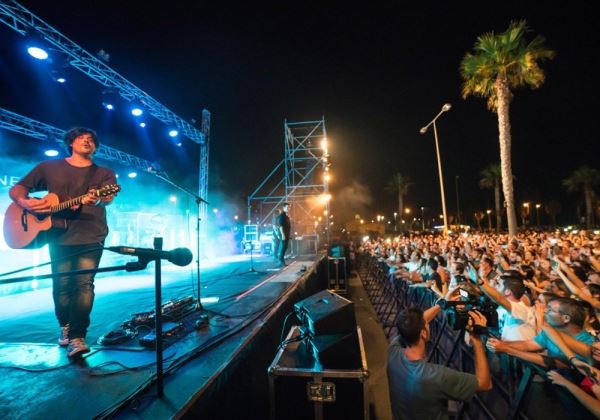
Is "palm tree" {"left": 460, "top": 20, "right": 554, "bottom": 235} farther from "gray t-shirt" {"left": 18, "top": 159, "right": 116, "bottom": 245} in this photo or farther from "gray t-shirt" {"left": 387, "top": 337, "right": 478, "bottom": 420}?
"gray t-shirt" {"left": 18, "top": 159, "right": 116, "bottom": 245}

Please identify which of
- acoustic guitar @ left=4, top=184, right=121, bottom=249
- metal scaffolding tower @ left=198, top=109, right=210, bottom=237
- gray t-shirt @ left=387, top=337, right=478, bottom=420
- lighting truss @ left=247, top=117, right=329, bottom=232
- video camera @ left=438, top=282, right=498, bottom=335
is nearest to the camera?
gray t-shirt @ left=387, top=337, right=478, bottom=420

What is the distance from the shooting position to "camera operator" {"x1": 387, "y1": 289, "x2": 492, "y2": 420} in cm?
204

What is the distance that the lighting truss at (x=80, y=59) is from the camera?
623 cm

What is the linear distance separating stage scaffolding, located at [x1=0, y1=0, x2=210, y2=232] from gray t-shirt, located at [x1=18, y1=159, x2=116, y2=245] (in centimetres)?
93

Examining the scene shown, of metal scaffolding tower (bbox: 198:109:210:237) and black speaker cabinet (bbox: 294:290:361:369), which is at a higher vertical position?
metal scaffolding tower (bbox: 198:109:210:237)

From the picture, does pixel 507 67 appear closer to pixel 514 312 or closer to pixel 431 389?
pixel 514 312

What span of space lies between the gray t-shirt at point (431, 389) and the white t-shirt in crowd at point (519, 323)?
1.97 m

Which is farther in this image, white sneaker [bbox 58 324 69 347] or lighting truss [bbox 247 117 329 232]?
lighting truss [bbox 247 117 329 232]

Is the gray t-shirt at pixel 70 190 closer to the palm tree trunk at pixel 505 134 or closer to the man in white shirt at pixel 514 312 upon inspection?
the man in white shirt at pixel 514 312

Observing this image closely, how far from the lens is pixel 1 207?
335 inches

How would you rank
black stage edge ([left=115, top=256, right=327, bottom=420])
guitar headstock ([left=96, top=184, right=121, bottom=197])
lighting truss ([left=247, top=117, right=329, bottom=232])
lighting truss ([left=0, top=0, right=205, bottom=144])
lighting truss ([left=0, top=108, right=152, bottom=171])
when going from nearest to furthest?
black stage edge ([left=115, top=256, right=327, bottom=420]), guitar headstock ([left=96, top=184, right=121, bottom=197]), lighting truss ([left=0, top=0, right=205, bottom=144]), lighting truss ([left=0, top=108, right=152, bottom=171]), lighting truss ([left=247, top=117, right=329, bottom=232])

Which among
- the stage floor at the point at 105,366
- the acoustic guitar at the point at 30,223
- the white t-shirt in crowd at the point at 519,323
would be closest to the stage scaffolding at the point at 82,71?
the acoustic guitar at the point at 30,223

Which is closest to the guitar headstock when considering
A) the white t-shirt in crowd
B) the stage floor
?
the stage floor

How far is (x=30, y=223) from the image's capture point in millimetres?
2363
